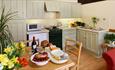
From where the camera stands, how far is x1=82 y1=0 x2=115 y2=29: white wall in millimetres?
4234

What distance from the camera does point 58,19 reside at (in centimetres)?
521

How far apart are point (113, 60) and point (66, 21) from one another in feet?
11.0

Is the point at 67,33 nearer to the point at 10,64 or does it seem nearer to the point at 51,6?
the point at 51,6

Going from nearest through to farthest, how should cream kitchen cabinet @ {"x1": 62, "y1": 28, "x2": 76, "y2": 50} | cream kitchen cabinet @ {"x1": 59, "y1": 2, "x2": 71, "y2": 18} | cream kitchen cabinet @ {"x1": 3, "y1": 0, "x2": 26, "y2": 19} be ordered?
1. cream kitchen cabinet @ {"x1": 3, "y1": 0, "x2": 26, "y2": 19}
2. cream kitchen cabinet @ {"x1": 62, "y1": 28, "x2": 76, "y2": 50}
3. cream kitchen cabinet @ {"x1": 59, "y1": 2, "x2": 71, "y2": 18}

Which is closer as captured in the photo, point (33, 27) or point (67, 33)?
point (33, 27)

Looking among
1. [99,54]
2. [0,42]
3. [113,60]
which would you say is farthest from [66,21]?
[0,42]

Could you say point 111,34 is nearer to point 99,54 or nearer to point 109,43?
point 109,43

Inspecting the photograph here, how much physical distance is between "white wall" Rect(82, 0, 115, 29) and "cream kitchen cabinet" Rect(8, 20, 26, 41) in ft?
9.12

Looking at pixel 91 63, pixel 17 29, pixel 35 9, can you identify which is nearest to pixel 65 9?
pixel 35 9

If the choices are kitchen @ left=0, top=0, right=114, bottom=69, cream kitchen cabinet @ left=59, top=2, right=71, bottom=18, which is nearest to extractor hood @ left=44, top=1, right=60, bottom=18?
kitchen @ left=0, top=0, right=114, bottom=69

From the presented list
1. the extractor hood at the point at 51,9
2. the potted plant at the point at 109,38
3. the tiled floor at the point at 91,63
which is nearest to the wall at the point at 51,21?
the extractor hood at the point at 51,9

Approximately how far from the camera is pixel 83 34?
188 inches

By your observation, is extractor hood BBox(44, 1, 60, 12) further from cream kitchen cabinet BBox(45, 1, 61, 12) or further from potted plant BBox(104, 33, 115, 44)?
potted plant BBox(104, 33, 115, 44)

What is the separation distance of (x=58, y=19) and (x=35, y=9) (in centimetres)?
125
